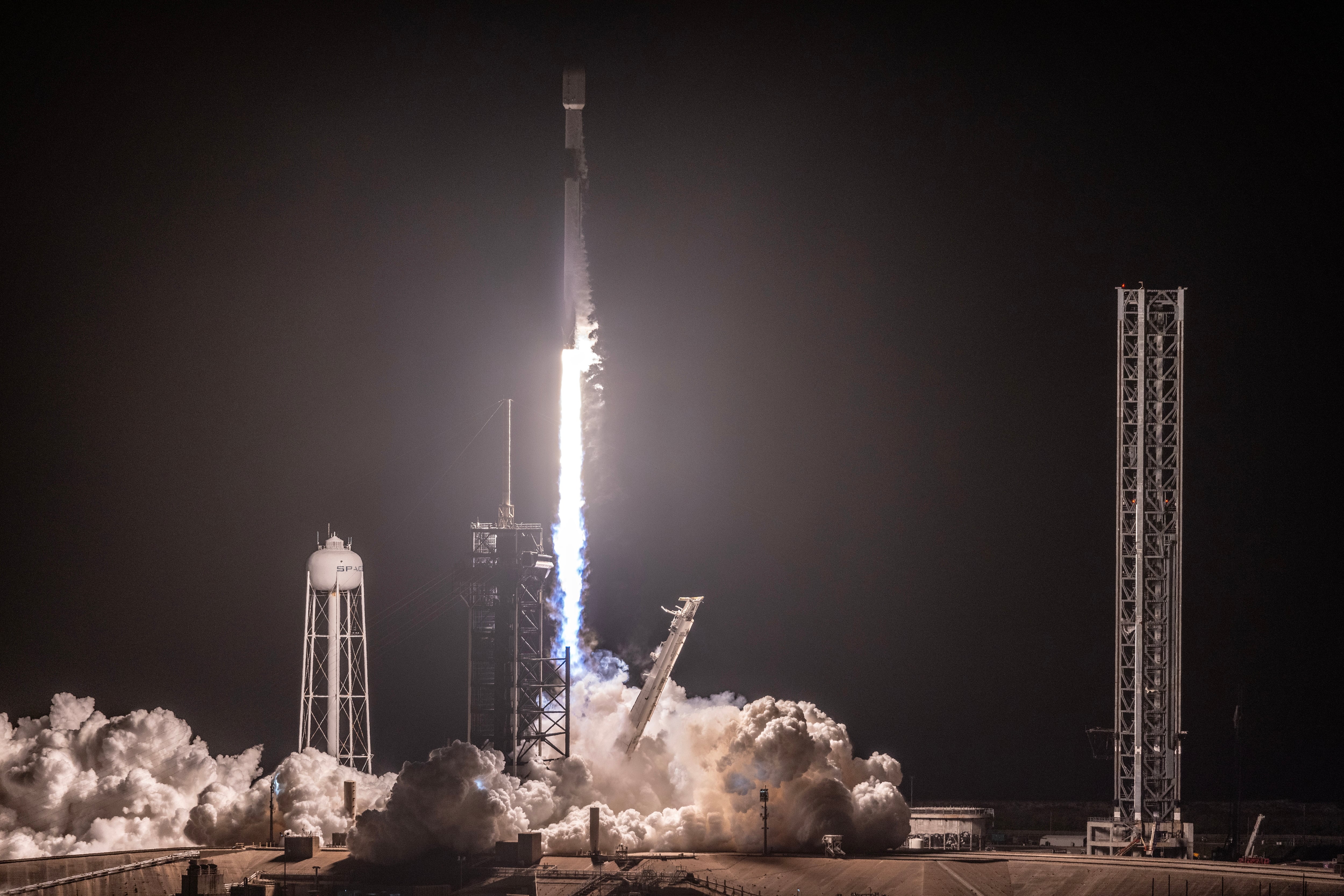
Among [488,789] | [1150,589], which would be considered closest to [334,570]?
[488,789]

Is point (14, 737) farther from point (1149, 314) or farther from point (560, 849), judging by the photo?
point (1149, 314)

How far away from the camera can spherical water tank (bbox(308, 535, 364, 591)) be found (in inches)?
2766

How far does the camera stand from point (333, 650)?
7019 cm

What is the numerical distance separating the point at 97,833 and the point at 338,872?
13375 mm

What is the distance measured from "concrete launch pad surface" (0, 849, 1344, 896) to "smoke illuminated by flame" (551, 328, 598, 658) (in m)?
11.7

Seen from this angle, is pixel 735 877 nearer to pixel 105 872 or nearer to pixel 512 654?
pixel 512 654

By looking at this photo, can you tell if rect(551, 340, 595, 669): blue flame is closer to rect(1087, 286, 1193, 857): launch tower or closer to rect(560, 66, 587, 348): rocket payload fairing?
rect(560, 66, 587, 348): rocket payload fairing

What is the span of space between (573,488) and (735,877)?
19.0 m

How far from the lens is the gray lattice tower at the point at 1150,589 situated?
66.4 m

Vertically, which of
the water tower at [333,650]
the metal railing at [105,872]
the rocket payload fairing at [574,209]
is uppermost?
the rocket payload fairing at [574,209]

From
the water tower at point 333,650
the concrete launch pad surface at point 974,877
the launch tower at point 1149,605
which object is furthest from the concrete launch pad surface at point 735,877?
the water tower at point 333,650

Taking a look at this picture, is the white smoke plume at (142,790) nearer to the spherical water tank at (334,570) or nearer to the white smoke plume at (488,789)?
the white smoke plume at (488,789)

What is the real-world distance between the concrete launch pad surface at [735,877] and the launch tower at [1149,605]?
4321 millimetres

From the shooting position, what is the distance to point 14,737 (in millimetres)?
75625
